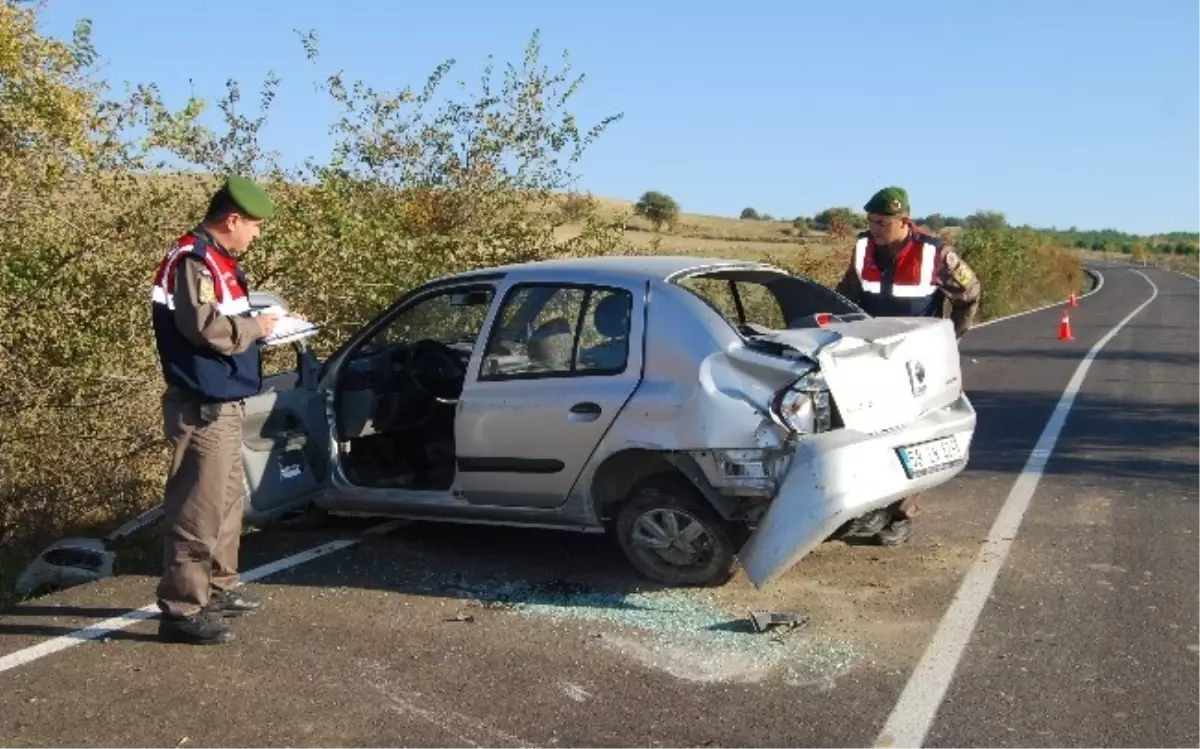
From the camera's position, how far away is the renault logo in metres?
5.67

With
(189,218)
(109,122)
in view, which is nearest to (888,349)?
(189,218)

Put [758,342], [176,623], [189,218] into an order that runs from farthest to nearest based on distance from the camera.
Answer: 1. [189,218]
2. [758,342]
3. [176,623]

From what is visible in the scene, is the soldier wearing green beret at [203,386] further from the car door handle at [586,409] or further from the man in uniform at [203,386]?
the car door handle at [586,409]

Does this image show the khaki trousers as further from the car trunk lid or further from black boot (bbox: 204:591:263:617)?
the car trunk lid

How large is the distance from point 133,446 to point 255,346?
3.61m

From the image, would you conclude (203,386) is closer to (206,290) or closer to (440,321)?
(206,290)

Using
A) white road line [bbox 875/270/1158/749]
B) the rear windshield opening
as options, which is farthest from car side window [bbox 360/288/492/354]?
white road line [bbox 875/270/1158/749]

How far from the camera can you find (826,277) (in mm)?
24016

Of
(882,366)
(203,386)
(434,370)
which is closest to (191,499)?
(203,386)

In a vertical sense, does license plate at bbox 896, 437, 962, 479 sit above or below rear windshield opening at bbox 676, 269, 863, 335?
below

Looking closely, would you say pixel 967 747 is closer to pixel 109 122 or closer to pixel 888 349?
pixel 888 349

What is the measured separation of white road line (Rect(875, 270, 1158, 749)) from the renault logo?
97 centimetres

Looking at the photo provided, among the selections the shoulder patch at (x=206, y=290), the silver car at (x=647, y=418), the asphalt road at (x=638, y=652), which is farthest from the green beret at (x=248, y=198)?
the asphalt road at (x=638, y=652)

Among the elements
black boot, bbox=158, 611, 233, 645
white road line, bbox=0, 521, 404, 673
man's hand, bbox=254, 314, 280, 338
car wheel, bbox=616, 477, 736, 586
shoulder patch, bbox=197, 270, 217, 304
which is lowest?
white road line, bbox=0, 521, 404, 673
